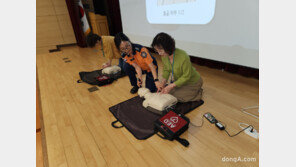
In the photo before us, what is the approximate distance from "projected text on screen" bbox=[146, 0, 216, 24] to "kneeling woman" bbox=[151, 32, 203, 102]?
2.80 ft

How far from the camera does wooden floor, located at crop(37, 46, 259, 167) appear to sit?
1076 millimetres

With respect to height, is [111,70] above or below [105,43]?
below

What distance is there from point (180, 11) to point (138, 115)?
62.3 inches

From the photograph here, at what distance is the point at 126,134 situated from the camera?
1296 mm

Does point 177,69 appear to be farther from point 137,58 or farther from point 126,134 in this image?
point 126,134

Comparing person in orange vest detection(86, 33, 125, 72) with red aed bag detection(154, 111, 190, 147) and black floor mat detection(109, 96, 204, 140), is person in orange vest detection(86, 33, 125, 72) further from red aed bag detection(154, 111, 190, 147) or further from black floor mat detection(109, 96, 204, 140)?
red aed bag detection(154, 111, 190, 147)

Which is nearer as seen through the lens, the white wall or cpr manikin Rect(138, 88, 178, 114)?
cpr manikin Rect(138, 88, 178, 114)

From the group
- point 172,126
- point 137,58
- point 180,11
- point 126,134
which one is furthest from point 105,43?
point 172,126

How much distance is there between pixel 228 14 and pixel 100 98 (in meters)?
1.80

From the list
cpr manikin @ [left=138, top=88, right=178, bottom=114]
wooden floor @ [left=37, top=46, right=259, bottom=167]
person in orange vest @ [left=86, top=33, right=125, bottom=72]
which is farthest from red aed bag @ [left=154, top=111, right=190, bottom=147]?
person in orange vest @ [left=86, top=33, right=125, bottom=72]

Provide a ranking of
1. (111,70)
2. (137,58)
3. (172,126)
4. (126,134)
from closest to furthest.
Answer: (172,126) < (126,134) < (137,58) < (111,70)

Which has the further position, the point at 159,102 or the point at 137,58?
the point at 137,58

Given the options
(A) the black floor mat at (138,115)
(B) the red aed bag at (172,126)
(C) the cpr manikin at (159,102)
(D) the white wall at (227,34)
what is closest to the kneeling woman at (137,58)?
(C) the cpr manikin at (159,102)

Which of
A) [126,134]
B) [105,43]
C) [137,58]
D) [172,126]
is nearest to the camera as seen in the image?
[172,126]
